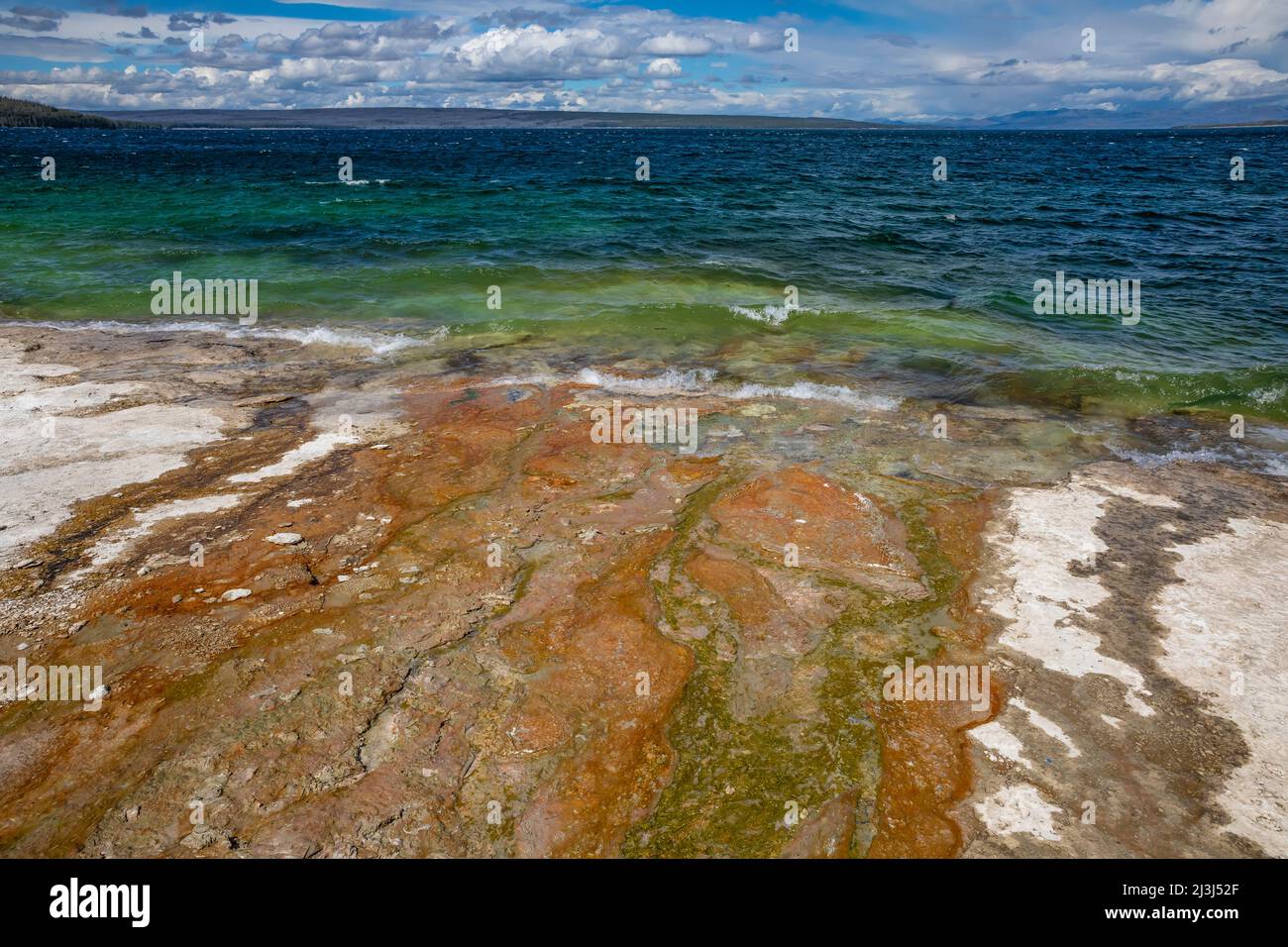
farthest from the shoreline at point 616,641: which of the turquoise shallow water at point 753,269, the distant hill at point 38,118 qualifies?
the distant hill at point 38,118

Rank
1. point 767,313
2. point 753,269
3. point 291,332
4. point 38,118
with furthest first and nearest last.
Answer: point 38,118
point 753,269
point 767,313
point 291,332

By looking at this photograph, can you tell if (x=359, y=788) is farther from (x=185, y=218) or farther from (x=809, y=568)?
(x=185, y=218)

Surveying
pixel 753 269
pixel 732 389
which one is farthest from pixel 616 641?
pixel 753 269

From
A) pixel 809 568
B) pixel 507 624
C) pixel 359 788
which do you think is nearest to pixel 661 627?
pixel 507 624

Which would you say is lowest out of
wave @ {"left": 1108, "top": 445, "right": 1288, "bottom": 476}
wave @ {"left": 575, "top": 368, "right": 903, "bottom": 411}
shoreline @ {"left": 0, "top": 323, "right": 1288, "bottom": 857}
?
shoreline @ {"left": 0, "top": 323, "right": 1288, "bottom": 857}

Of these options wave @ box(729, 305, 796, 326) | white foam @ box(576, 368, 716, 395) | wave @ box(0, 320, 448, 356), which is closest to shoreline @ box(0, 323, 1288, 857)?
white foam @ box(576, 368, 716, 395)

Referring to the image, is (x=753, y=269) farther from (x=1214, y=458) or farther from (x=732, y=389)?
(x=1214, y=458)

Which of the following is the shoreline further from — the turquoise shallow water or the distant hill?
the distant hill
